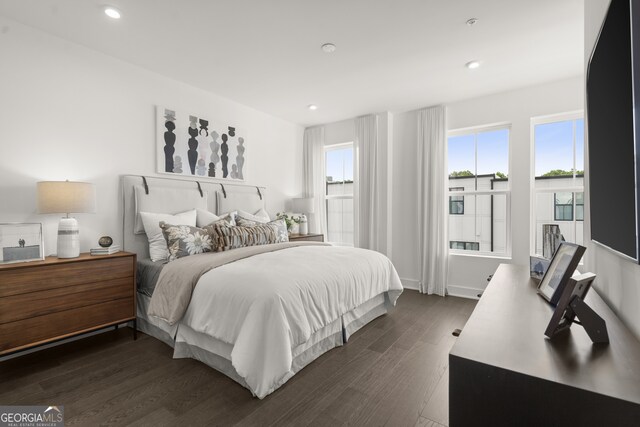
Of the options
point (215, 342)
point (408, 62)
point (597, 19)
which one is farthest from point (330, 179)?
point (597, 19)

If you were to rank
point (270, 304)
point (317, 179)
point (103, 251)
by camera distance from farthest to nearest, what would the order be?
point (317, 179) → point (103, 251) → point (270, 304)

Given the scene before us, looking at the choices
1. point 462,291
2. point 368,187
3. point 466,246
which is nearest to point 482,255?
point 466,246

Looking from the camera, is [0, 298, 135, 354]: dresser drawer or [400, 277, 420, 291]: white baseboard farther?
[400, 277, 420, 291]: white baseboard

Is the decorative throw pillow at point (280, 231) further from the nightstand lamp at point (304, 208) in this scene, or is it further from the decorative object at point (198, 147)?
the nightstand lamp at point (304, 208)

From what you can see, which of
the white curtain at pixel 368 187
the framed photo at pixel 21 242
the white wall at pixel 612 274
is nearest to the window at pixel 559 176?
the white curtain at pixel 368 187

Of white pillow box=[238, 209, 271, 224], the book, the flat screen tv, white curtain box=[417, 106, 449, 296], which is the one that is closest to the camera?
the flat screen tv

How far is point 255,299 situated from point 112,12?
245 cm

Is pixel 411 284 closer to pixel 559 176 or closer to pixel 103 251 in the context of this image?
pixel 559 176

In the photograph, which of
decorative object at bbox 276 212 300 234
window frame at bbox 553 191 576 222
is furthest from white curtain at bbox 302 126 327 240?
window frame at bbox 553 191 576 222

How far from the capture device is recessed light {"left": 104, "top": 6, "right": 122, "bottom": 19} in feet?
7.65

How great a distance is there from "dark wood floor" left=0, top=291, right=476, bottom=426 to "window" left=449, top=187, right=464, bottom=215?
7.05ft

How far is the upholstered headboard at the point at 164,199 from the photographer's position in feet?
10.5

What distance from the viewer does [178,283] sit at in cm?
239

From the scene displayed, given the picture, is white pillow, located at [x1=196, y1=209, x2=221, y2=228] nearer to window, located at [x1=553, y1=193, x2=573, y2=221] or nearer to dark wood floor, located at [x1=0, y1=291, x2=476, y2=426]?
dark wood floor, located at [x1=0, y1=291, x2=476, y2=426]
